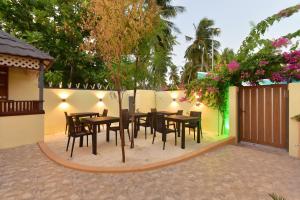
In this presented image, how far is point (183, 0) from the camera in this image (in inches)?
667

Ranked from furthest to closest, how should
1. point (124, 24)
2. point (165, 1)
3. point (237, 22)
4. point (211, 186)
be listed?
point (237, 22)
point (165, 1)
point (124, 24)
point (211, 186)

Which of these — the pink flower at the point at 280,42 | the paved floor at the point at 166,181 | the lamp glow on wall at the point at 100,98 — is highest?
the pink flower at the point at 280,42

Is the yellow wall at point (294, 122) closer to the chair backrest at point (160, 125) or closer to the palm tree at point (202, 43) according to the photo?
the chair backrest at point (160, 125)

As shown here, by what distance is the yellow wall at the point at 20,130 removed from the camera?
596 centimetres

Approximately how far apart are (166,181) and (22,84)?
24.7 ft

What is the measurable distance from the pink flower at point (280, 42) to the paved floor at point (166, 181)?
12.1 feet

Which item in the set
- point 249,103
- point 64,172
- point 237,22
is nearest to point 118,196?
point 64,172

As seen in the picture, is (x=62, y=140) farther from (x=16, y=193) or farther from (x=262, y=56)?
(x=262, y=56)

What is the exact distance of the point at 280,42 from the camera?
636cm

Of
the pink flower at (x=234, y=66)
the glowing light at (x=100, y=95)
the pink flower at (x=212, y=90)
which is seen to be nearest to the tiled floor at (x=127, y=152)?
the pink flower at (x=212, y=90)

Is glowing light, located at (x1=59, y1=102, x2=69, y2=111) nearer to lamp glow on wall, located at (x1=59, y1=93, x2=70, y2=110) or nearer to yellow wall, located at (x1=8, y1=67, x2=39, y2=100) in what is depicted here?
lamp glow on wall, located at (x1=59, y1=93, x2=70, y2=110)

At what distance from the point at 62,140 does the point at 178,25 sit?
1479cm

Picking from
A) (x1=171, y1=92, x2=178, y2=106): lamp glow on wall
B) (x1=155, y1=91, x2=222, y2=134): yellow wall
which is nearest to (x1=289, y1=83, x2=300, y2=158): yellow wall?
(x1=155, y1=91, x2=222, y2=134): yellow wall

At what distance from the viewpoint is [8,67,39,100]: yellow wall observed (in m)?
7.86
